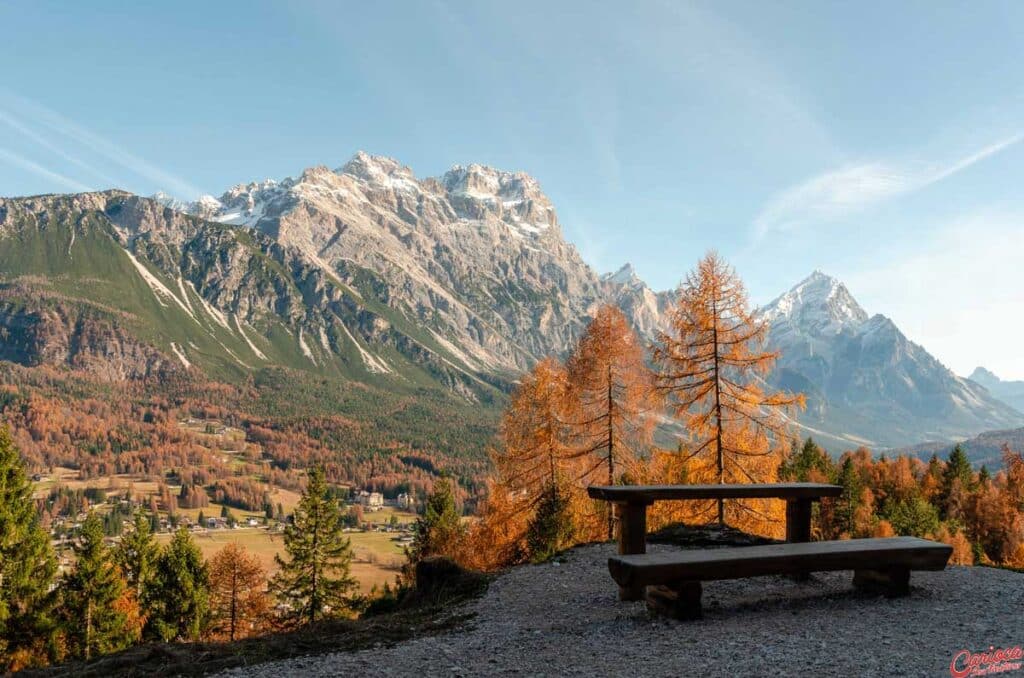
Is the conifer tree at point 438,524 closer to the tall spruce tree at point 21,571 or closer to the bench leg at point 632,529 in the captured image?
the tall spruce tree at point 21,571

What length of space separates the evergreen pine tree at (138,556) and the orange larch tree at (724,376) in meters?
40.1

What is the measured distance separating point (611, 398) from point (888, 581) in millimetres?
13894

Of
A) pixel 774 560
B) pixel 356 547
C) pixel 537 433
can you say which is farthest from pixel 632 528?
pixel 356 547

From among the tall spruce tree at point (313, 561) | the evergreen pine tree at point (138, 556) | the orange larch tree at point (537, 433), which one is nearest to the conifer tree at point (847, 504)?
the orange larch tree at point (537, 433)

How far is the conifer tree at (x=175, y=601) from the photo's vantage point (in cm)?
4122

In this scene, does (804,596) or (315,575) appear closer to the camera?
(804,596)

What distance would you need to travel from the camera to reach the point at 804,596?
1080cm

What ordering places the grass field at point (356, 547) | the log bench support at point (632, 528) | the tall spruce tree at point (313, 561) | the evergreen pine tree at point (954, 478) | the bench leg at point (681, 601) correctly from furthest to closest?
the grass field at point (356, 547)
the evergreen pine tree at point (954, 478)
the tall spruce tree at point (313, 561)
the log bench support at point (632, 528)
the bench leg at point (681, 601)

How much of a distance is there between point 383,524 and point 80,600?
480 feet

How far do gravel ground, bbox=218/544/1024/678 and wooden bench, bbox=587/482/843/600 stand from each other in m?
0.96

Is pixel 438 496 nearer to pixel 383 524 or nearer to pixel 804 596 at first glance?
pixel 804 596

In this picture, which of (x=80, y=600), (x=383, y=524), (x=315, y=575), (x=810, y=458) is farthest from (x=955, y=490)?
(x=383, y=524)

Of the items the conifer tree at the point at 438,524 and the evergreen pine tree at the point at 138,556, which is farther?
the conifer tree at the point at 438,524

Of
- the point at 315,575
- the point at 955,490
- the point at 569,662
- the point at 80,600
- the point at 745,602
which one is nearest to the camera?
the point at 569,662
